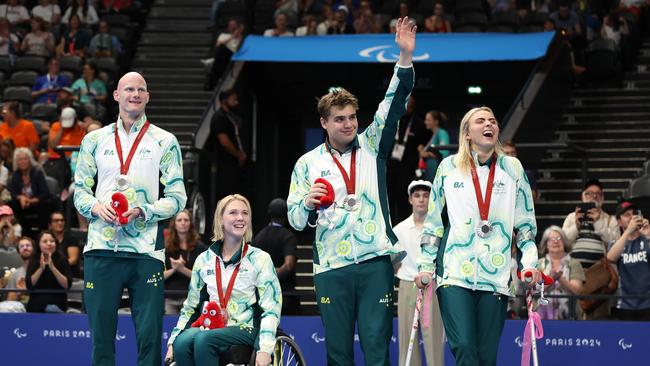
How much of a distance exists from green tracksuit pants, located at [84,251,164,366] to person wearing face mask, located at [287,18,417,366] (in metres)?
1.07

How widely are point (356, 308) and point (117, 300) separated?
1.56 metres

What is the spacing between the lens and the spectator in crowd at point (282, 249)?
12.4m

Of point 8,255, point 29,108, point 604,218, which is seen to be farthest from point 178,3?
point 604,218

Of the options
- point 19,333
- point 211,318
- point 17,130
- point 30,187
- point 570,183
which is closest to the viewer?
point 211,318

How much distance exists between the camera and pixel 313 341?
1191cm

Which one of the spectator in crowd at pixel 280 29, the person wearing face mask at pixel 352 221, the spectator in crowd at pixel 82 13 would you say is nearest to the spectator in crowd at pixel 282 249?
the person wearing face mask at pixel 352 221

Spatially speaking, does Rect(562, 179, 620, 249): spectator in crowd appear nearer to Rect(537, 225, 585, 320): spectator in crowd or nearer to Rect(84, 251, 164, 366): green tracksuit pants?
Rect(537, 225, 585, 320): spectator in crowd

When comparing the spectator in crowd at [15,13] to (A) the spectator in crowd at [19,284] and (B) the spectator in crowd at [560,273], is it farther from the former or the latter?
(B) the spectator in crowd at [560,273]

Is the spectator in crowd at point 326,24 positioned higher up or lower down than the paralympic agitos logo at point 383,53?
higher up

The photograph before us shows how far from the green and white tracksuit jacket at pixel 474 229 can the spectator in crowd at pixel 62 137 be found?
8675 mm

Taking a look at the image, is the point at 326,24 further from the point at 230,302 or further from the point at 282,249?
the point at 230,302

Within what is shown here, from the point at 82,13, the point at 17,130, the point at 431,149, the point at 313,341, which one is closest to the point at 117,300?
the point at 313,341

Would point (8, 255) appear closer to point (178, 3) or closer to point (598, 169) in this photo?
→ point (598, 169)

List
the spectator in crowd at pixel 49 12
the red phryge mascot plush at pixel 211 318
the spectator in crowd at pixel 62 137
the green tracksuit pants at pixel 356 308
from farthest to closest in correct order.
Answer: the spectator in crowd at pixel 49 12
the spectator in crowd at pixel 62 137
the red phryge mascot plush at pixel 211 318
the green tracksuit pants at pixel 356 308
